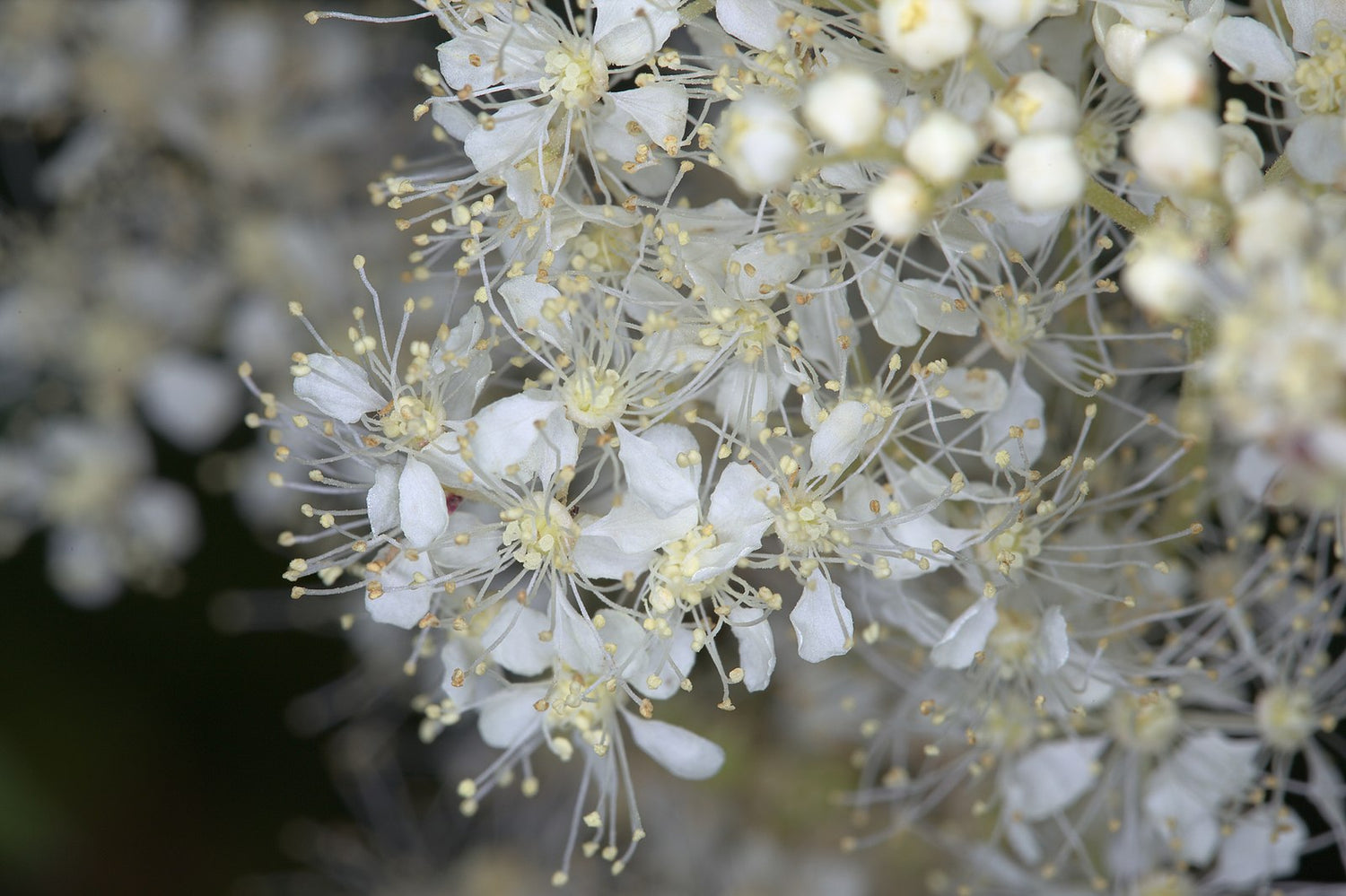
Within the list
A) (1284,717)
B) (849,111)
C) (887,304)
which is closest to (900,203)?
(849,111)

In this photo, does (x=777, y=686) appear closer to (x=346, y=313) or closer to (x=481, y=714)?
(x=481, y=714)

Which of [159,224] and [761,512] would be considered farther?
[159,224]

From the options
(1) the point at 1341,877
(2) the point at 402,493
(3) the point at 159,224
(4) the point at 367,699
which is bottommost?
(4) the point at 367,699

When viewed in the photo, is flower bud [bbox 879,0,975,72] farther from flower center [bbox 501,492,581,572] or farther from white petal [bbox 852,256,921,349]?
flower center [bbox 501,492,581,572]

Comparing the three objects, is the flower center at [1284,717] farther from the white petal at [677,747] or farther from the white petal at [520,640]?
the white petal at [520,640]

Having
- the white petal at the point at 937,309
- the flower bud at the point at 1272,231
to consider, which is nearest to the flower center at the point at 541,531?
the white petal at the point at 937,309

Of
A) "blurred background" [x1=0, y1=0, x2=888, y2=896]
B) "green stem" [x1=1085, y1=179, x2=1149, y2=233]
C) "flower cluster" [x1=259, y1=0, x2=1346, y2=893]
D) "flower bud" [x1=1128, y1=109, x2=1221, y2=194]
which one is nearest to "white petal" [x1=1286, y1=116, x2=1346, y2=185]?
"flower cluster" [x1=259, y1=0, x2=1346, y2=893]

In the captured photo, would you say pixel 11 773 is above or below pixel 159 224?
below

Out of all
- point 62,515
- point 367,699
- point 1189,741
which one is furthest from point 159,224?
point 1189,741
